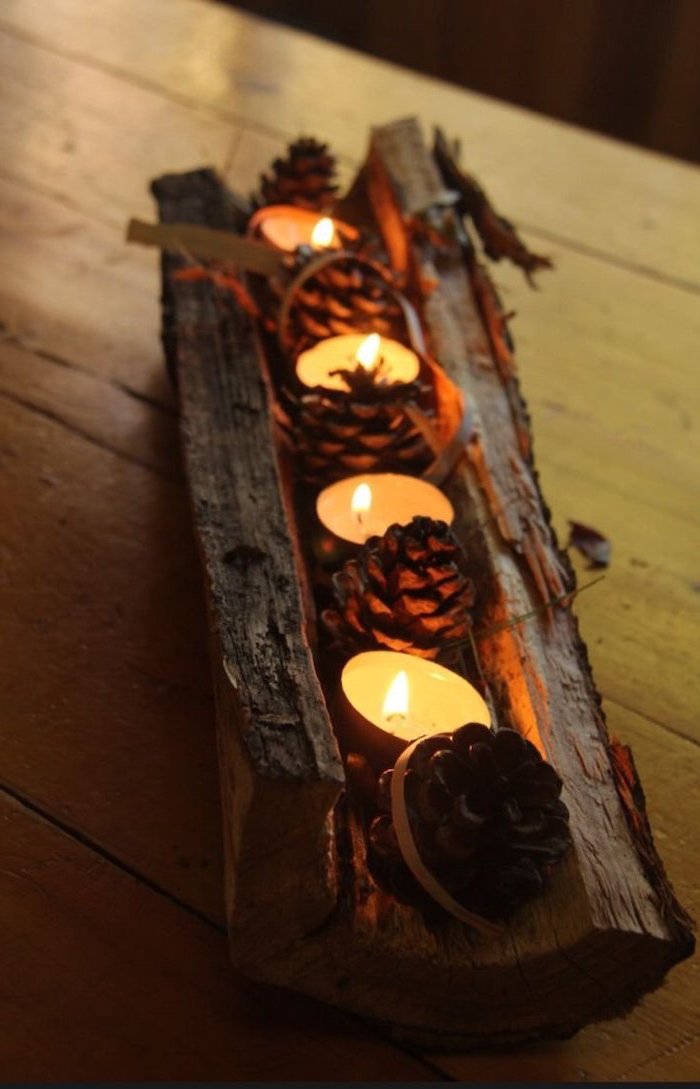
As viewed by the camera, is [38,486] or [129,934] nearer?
[129,934]

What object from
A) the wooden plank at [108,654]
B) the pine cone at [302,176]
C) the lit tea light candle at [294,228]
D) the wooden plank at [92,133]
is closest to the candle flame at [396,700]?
the wooden plank at [108,654]

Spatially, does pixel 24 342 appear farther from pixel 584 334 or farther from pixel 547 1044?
pixel 547 1044

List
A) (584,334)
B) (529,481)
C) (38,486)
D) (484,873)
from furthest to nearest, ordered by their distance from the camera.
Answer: (584,334) < (38,486) < (529,481) < (484,873)

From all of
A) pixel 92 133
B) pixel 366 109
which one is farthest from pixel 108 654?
pixel 366 109

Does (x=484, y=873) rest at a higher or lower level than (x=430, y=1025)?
higher

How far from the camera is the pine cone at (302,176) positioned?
1.20 meters

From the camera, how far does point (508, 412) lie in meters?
1.01

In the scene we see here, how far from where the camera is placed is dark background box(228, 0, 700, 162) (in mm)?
2256

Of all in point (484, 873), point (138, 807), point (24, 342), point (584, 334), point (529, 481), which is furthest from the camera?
point (584, 334)

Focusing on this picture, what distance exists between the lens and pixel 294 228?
119 centimetres

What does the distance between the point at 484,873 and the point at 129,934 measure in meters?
0.22

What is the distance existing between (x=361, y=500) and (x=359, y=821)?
0.83 feet

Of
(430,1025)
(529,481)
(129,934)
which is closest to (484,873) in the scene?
(430,1025)

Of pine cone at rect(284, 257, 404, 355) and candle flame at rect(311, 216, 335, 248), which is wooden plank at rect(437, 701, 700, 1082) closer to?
pine cone at rect(284, 257, 404, 355)
